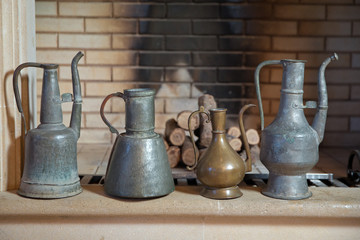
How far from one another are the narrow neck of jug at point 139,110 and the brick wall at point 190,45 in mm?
1656

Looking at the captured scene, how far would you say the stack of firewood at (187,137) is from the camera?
9.23ft

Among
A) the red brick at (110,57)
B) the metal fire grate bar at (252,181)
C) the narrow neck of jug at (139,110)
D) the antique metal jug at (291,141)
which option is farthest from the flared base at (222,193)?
the red brick at (110,57)

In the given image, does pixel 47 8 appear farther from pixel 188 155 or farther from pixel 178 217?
pixel 178 217

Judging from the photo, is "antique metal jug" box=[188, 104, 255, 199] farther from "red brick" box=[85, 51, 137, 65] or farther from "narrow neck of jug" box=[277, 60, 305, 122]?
"red brick" box=[85, 51, 137, 65]

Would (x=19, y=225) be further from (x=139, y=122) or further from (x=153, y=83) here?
(x=153, y=83)

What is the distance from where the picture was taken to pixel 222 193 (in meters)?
1.77

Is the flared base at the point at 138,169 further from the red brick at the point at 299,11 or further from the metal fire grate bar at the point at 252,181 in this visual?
the red brick at the point at 299,11

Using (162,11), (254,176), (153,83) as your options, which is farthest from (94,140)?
(254,176)

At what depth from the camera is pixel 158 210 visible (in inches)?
68.0

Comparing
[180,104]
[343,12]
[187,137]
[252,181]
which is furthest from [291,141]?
[343,12]

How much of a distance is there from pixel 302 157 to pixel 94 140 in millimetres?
2053

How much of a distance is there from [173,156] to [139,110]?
44.5 inches

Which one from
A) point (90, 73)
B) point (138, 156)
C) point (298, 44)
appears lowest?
point (138, 156)

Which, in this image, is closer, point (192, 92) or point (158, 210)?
point (158, 210)
